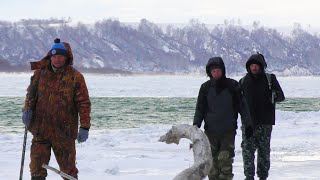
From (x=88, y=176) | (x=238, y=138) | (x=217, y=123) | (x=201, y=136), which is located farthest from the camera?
(x=238, y=138)

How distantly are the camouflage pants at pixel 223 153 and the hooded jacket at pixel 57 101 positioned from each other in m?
1.58

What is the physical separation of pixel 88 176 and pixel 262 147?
2.22 m

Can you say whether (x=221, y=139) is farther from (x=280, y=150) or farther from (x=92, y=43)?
(x=92, y=43)

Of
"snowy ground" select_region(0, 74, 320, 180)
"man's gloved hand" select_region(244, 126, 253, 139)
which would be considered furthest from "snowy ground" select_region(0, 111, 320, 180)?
"man's gloved hand" select_region(244, 126, 253, 139)

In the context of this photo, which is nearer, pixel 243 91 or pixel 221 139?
pixel 221 139

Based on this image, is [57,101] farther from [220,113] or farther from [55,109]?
[220,113]

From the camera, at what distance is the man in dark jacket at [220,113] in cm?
583

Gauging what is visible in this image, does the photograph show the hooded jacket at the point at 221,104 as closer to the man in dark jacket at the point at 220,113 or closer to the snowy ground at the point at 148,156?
the man in dark jacket at the point at 220,113

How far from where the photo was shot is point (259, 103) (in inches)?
251

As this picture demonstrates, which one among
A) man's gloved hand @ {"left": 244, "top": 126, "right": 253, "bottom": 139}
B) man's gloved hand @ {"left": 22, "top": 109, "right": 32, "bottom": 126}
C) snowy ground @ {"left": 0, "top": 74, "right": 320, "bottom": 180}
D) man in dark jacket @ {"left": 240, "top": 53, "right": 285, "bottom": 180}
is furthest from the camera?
snowy ground @ {"left": 0, "top": 74, "right": 320, "bottom": 180}

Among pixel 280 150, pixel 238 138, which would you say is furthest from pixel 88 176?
pixel 238 138

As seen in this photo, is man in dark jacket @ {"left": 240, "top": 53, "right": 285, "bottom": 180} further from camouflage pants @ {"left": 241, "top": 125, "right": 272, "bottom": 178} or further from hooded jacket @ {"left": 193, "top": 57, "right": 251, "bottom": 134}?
hooded jacket @ {"left": 193, "top": 57, "right": 251, "bottom": 134}

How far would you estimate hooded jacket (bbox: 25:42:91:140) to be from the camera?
4816mm

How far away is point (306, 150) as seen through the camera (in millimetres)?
10484
